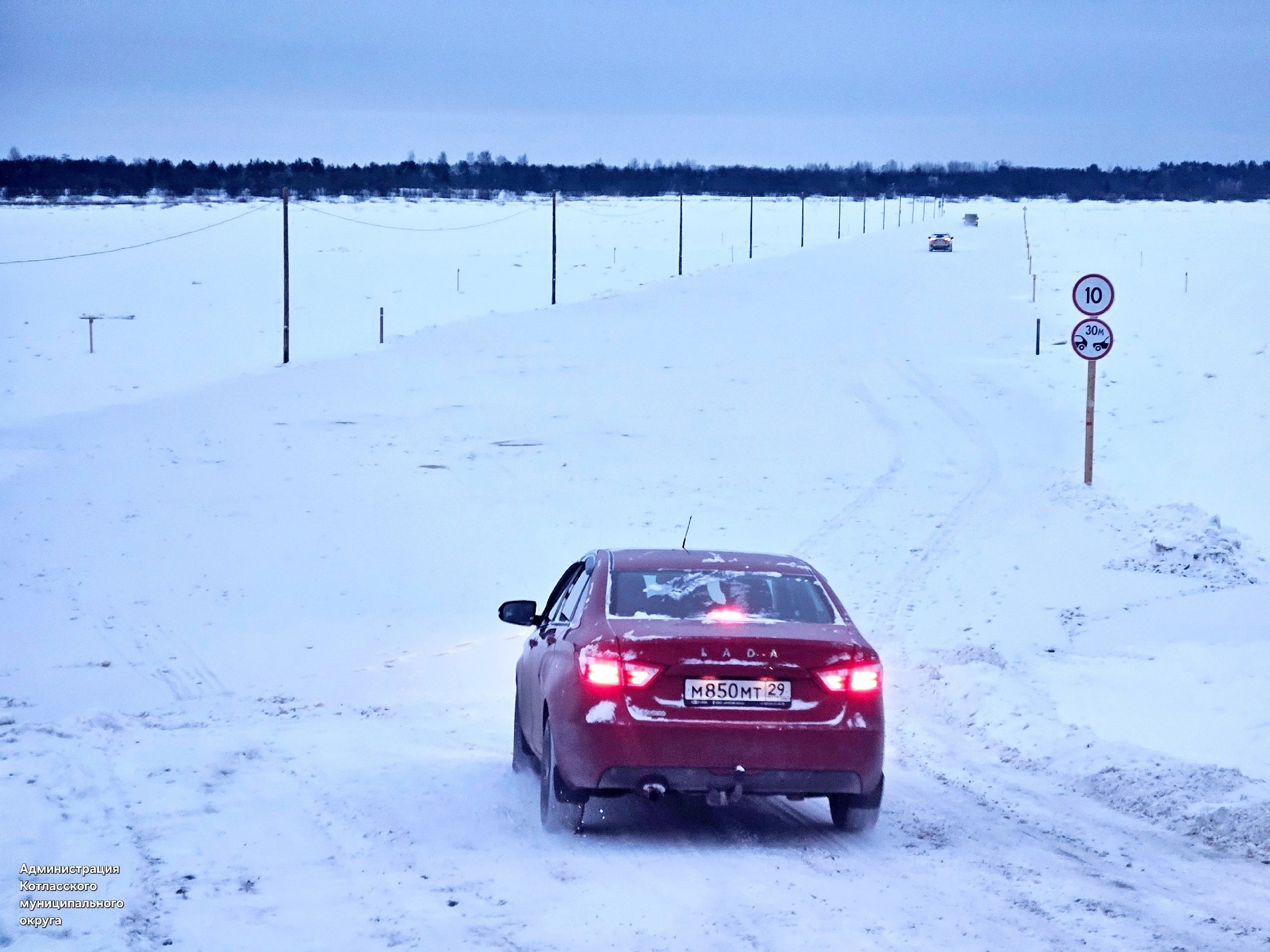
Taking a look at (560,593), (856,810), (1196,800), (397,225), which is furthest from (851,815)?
(397,225)

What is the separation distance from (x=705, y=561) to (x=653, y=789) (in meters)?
1.51

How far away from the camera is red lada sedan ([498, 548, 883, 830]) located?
7.10m

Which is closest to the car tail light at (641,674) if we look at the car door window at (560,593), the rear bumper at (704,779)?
the rear bumper at (704,779)

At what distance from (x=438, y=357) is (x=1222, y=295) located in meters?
22.8

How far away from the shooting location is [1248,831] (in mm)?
7406

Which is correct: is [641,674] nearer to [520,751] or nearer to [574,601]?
[574,601]

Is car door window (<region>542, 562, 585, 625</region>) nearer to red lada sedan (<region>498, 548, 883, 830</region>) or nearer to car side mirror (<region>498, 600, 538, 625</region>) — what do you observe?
car side mirror (<region>498, 600, 538, 625</region>)

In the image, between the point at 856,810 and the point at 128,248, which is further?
the point at 128,248

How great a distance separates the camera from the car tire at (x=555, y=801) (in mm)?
7383

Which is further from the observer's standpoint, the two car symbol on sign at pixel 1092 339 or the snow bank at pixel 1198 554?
the two car symbol on sign at pixel 1092 339

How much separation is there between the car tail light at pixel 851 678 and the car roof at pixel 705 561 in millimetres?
946

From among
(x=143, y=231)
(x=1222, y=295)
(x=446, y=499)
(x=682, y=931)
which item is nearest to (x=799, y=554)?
(x=446, y=499)

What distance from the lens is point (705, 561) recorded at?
8172mm

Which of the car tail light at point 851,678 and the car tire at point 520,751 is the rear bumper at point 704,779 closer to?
the car tail light at point 851,678
